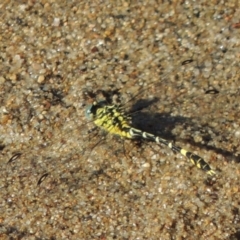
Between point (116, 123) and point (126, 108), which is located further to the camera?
point (126, 108)

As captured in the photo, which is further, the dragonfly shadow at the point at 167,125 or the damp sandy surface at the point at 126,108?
the dragonfly shadow at the point at 167,125

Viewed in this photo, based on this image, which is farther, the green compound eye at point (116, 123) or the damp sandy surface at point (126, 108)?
the green compound eye at point (116, 123)

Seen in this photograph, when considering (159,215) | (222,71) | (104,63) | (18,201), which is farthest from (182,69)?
(18,201)

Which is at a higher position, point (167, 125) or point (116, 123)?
point (116, 123)

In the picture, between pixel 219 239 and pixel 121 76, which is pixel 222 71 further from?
pixel 219 239

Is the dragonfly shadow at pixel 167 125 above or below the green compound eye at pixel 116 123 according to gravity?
below
